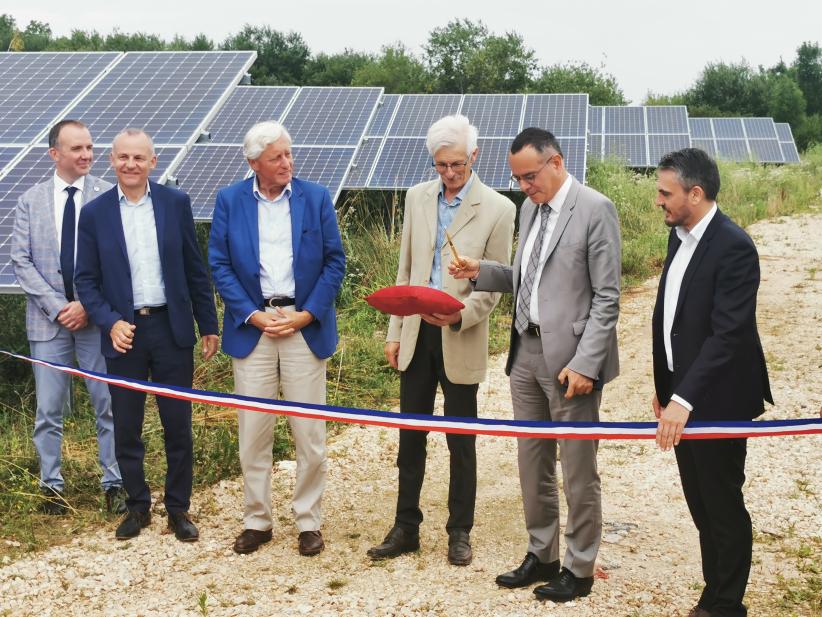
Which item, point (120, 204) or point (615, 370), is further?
point (120, 204)

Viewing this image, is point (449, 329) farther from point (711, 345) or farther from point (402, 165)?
point (402, 165)

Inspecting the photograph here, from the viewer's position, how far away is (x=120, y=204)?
512 cm

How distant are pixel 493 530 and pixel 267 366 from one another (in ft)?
5.00

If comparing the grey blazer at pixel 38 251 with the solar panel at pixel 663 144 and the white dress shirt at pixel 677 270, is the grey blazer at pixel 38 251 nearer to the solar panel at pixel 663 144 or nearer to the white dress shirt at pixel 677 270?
the white dress shirt at pixel 677 270

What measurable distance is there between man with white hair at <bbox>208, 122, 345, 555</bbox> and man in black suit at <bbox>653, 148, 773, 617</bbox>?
69.1 inches

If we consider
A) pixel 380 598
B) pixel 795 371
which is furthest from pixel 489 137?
pixel 380 598

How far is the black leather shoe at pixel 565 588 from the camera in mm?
4383

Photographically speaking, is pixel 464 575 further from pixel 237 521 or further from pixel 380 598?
pixel 237 521

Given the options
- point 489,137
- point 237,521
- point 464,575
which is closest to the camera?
point 464,575

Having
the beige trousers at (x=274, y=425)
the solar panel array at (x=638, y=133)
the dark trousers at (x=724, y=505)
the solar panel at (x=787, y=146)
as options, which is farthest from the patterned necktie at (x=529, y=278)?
the solar panel at (x=787, y=146)

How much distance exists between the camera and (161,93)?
34.6ft

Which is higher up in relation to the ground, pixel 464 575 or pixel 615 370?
pixel 615 370

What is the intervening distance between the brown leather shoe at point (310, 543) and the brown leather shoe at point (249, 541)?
21 cm

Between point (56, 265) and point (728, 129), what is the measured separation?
2512 cm
